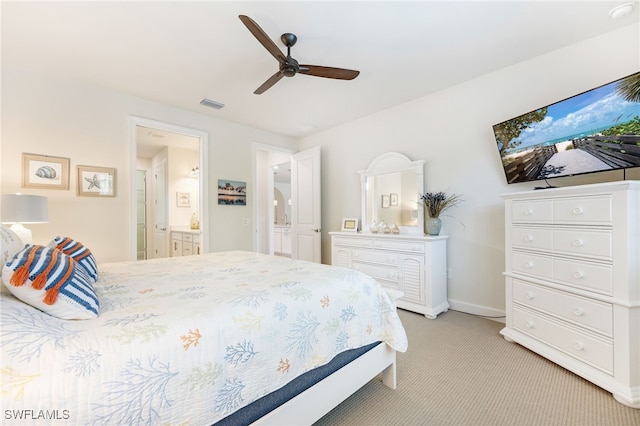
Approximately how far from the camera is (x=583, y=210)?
6.10 feet

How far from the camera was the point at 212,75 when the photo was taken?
2832 millimetres

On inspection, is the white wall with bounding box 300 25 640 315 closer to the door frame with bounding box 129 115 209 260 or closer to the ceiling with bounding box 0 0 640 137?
the ceiling with bounding box 0 0 640 137

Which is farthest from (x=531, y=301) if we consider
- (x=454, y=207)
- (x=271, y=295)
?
(x=271, y=295)

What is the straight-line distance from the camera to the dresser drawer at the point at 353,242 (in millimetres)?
3550

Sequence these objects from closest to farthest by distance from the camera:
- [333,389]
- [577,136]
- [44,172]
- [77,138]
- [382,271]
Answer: [333,389] → [577,136] → [44,172] → [77,138] → [382,271]

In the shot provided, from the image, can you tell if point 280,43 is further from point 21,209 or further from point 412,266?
point 412,266

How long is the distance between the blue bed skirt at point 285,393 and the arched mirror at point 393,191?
7.50ft

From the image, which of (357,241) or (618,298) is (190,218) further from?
(618,298)

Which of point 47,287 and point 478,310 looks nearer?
point 47,287

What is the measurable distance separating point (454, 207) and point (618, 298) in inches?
65.2

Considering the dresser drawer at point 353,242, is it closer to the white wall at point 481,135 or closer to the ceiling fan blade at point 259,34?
the white wall at point 481,135

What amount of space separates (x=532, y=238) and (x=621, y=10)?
1.79m

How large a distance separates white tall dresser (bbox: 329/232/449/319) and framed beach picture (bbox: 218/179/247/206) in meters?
2.01

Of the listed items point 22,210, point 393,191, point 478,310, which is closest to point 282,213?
point 393,191
